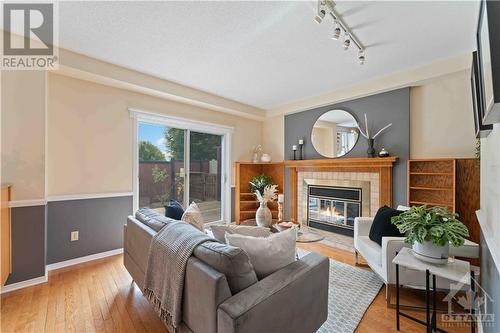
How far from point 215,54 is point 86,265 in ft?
10.0

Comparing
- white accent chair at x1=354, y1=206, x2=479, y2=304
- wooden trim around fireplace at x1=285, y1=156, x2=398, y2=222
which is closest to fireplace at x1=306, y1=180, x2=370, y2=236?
wooden trim around fireplace at x1=285, y1=156, x2=398, y2=222

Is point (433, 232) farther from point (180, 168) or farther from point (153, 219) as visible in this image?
point (180, 168)

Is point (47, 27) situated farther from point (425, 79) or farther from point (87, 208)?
point (425, 79)

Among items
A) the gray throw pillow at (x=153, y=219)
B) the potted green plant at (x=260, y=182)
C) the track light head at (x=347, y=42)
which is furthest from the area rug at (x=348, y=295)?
the track light head at (x=347, y=42)

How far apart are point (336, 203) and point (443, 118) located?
76.6 inches

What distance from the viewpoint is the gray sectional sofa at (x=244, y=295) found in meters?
Answer: 1.05

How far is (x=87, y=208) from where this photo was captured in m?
2.92

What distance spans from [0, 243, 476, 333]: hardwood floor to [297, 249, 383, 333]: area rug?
2.5 inches

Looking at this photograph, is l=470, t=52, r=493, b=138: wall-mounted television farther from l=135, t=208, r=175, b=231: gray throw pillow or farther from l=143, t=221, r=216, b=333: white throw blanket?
l=135, t=208, r=175, b=231: gray throw pillow

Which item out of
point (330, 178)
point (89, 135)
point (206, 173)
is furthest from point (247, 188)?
point (89, 135)

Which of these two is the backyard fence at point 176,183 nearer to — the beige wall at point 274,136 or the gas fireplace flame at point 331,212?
the beige wall at point 274,136

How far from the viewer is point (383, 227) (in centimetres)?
233

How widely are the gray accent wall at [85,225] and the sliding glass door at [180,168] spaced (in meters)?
0.38

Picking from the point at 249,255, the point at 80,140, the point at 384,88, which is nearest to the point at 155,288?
the point at 249,255
